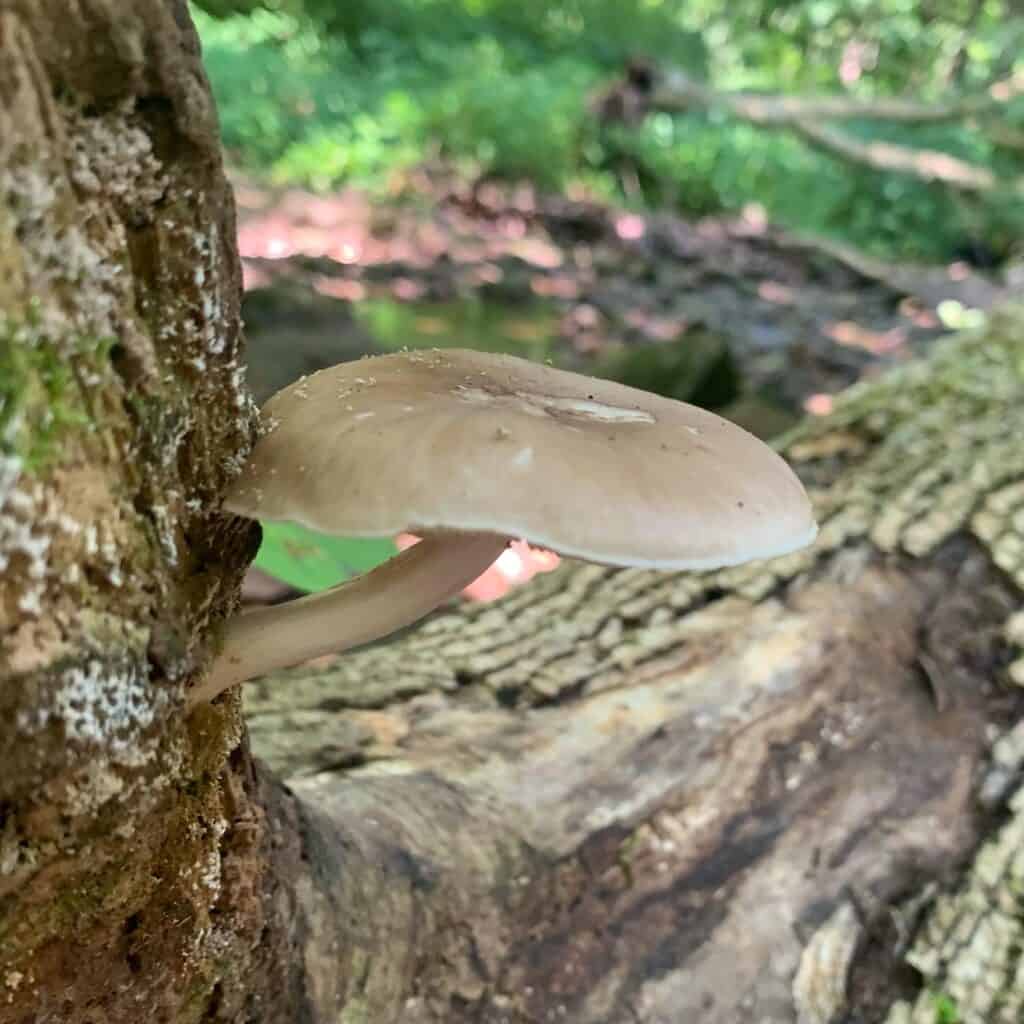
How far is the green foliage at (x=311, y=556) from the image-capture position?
5.49 feet

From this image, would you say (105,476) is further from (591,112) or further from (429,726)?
(591,112)

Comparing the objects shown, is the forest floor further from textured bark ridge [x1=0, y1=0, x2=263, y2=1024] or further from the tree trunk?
textured bark ridge [x1=0, y1=0, x2=263, y2=1024]

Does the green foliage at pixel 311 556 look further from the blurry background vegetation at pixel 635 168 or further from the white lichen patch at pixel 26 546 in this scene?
the blurry background vegetation at pixel 635 168

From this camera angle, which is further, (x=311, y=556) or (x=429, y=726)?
(x=311, y=556)

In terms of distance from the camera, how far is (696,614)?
1.92 meters

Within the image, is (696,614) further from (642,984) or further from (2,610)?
(2,610)

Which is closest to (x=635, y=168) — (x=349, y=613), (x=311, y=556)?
(x=311, y=556)

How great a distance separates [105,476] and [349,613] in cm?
28

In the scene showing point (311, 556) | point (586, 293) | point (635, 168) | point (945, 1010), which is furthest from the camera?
point (635, 168)

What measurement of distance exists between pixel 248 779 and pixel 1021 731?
4.54ft

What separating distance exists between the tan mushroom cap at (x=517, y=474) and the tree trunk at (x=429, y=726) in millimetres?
133

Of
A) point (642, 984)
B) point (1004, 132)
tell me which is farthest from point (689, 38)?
point (642, 984)

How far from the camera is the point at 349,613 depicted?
3.23 ft

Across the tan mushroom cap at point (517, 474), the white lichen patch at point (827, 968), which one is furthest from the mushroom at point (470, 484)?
the white lichen patch at point (827, 968)
